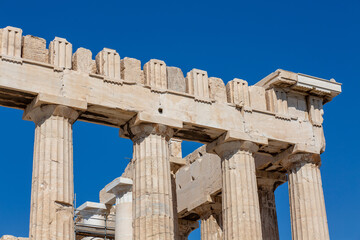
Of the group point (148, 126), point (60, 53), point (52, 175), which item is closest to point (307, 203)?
point (148, 126)

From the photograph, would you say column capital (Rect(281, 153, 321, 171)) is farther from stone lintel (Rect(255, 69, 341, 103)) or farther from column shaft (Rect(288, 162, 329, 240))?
stone lintel (Rect(255, 69, 341, 103))

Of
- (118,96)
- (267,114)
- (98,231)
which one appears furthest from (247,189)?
(98,231)

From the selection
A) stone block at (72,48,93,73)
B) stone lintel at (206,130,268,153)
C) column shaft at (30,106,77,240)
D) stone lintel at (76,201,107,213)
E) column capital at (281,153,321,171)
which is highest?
stone block at (72,48,93,73)

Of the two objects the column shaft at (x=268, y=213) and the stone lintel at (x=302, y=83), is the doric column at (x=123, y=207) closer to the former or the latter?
the column shaft at (x=268, y=213)

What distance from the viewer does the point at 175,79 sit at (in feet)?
95.0

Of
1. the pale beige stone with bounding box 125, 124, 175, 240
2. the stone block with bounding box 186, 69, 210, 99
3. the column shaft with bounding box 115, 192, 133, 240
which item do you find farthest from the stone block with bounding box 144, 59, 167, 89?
the column shaft with bounding box 115, 192, 133, 240

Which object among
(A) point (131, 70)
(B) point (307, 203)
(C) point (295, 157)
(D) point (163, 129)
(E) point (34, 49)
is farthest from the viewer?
(C) point (295, 157)

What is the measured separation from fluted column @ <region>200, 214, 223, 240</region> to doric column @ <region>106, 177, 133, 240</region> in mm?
3136

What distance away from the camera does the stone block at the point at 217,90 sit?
2936 cm

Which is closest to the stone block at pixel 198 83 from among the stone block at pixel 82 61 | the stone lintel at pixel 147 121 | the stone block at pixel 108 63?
the stone lintel at pixel 147 121

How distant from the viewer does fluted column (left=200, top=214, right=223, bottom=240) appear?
33.7m

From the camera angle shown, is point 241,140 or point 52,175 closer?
point 52,175

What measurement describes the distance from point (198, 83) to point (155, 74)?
1.58 m

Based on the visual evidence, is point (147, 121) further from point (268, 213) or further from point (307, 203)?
point (268, 213)
